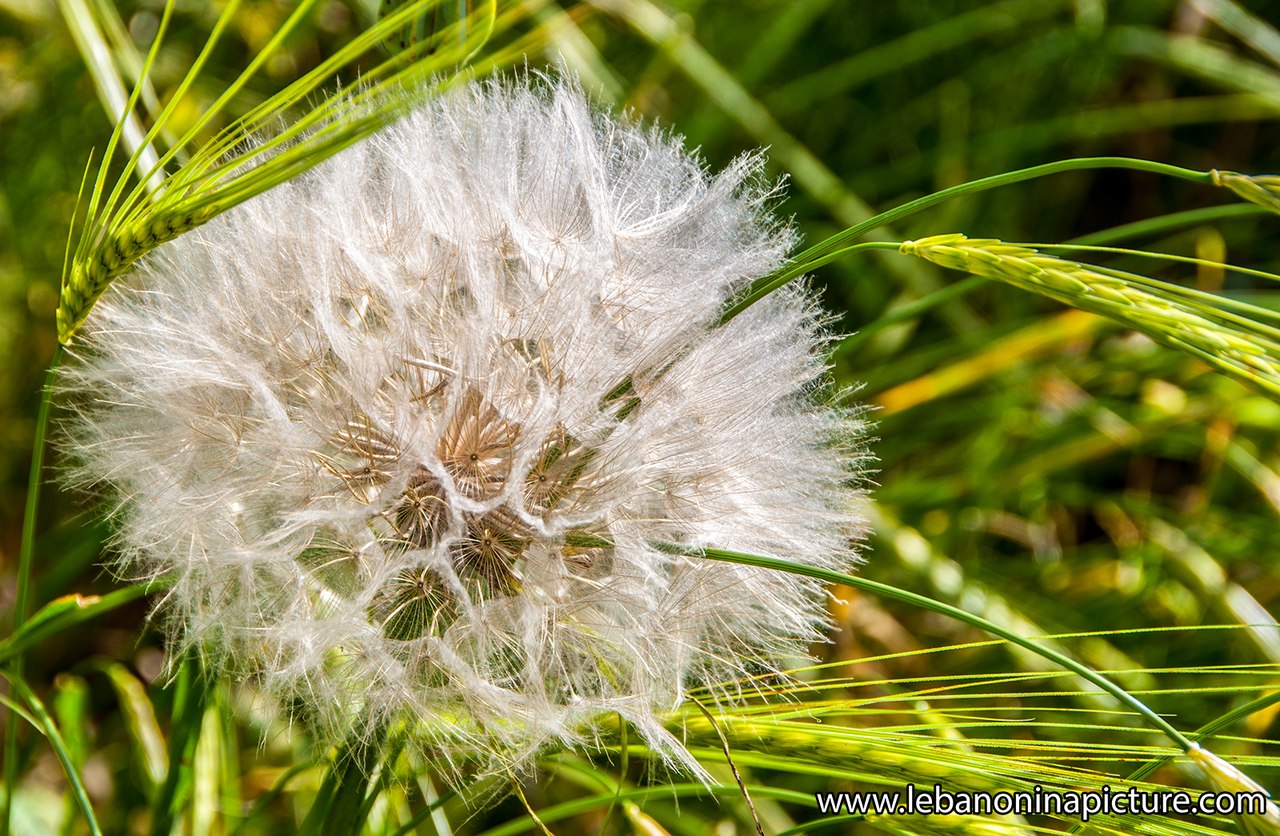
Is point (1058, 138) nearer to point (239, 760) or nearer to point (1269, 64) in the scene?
point (1269, 64)

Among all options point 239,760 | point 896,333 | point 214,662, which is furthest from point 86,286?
point 896,333

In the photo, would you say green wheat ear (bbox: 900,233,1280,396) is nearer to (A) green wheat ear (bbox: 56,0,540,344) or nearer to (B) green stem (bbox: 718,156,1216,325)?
(B) green stem (bbox: 718,156,1216,325)

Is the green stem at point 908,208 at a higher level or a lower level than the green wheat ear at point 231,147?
higher

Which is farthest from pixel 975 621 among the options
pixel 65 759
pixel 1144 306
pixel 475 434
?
pixel 65 759

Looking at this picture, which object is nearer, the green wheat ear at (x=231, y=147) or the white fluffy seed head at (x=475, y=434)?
the green wheat ear at (x=231, y=147)

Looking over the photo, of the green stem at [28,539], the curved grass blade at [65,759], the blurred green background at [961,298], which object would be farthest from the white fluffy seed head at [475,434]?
the blurred green background at [961,298]

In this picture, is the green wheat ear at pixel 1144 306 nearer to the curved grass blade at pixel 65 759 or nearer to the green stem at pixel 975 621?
the green stem at pixel 975 621
